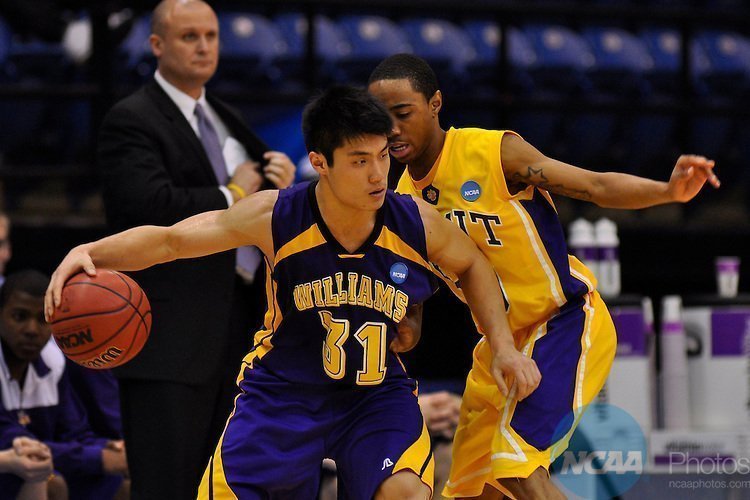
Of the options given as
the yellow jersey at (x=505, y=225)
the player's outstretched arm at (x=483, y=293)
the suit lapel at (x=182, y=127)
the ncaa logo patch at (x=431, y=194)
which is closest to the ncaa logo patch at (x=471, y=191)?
the yellow jersey at (x=505, y=225)

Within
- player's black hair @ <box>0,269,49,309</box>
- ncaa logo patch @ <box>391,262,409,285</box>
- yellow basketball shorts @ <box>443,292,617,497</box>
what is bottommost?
yellow basketball shorts @ <box>443,292,617,497</box>

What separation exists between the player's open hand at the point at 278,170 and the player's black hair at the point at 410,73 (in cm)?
89

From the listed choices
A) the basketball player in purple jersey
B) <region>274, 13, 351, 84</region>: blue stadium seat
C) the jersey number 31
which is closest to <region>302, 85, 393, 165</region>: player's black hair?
the basketball player in purple jersey

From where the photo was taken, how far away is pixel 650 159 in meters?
8.18

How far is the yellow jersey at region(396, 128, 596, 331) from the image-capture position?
13.3ft

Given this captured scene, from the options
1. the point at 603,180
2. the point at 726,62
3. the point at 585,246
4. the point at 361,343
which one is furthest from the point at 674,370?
the point at 726,62

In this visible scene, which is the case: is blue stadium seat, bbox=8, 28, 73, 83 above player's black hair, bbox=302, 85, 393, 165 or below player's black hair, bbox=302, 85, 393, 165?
above

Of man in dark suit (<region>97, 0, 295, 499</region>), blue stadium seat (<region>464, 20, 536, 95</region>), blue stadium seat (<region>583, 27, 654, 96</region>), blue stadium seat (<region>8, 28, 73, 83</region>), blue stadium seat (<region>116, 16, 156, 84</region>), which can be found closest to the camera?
man in dark suit (<region>97, 0, 295, 499</region>)

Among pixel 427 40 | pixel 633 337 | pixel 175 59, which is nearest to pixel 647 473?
pixel 633 337

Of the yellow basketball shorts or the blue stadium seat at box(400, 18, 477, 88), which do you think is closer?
the yellow basketball shorts

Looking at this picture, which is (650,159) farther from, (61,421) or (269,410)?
(269,410)

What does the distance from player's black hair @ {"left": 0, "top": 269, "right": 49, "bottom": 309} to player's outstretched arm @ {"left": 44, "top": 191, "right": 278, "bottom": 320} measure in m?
1.68

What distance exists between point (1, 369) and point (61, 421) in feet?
1.19

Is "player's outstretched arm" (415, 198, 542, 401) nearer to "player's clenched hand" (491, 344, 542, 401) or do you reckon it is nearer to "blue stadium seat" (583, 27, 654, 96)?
"player's clenched hand" (491, 344, 542, 401)
